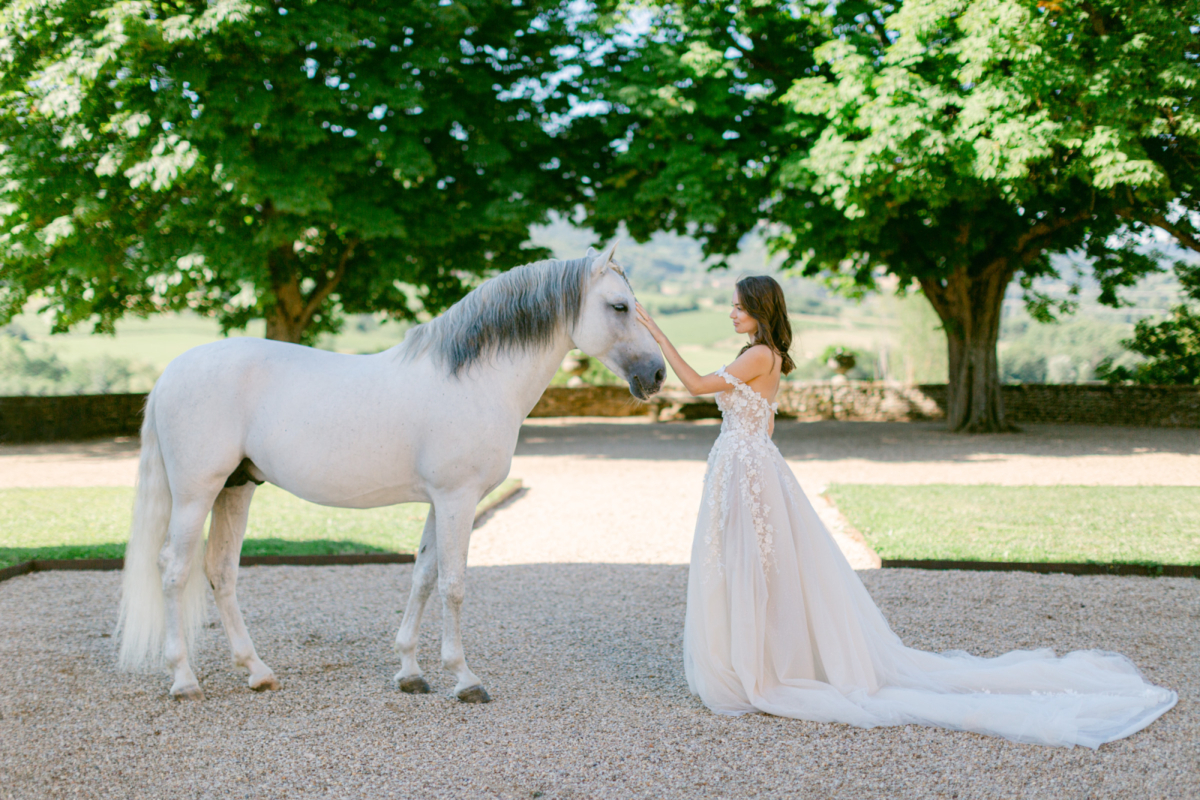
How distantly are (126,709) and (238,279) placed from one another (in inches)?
377

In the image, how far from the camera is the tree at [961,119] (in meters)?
10.6

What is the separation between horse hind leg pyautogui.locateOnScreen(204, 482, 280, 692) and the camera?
153 inches

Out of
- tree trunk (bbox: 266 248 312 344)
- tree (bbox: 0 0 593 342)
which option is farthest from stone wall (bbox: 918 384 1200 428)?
tree trunk (bbox: 266 248 312 344)

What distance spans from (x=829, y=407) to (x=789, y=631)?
18.2 meters

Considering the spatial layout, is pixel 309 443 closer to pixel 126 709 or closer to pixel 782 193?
pixel 126 709

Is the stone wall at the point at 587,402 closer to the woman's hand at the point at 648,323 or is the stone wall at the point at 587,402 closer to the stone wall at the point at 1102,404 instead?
the stone wall at the point at 1102,404

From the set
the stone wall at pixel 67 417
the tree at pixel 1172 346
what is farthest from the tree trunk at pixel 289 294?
the tree at pixel 1172 346

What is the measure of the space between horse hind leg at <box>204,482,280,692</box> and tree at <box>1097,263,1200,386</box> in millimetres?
19776

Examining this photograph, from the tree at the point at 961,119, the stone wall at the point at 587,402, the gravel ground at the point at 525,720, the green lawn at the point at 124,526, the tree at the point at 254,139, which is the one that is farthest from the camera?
the stone wall at the point at 587,402

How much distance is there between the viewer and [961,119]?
1099cm

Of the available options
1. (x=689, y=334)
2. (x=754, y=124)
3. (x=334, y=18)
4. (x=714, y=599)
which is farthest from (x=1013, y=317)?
(x=714, y=599)

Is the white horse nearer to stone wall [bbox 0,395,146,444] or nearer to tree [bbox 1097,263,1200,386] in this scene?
stone wall [bbox 0,395,146,444]

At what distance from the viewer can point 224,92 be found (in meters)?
11.4

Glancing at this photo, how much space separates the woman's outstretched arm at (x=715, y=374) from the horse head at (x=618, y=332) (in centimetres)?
8
